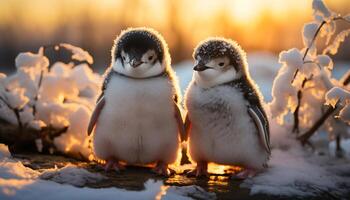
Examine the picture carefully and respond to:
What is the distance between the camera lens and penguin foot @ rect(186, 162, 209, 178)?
12.3 ft

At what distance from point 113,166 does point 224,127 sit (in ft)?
2.52

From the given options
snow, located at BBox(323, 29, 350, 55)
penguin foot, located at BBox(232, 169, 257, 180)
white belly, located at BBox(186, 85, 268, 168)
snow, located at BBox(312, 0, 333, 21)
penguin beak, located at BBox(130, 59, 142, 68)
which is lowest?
penguin foot, located at BBox(232, 169, 257, 180)

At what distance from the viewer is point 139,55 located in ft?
11.6

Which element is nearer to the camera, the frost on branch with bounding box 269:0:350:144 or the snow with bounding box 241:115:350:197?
the snow with bounding box 241:115:350:197

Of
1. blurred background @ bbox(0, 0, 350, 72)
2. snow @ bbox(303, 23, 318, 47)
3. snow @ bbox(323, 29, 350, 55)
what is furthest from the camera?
blurred background @ bbox(0, 0, 350, 72)

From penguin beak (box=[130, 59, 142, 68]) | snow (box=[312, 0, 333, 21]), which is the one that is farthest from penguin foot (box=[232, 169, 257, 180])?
snow (box=[312, 0, 333, 21])

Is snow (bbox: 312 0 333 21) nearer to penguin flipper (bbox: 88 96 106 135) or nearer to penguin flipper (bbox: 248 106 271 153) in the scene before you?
penguin flipper (bbox: 248 106 271 153)

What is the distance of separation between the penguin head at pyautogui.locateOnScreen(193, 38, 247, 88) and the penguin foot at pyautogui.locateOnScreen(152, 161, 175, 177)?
0.58m

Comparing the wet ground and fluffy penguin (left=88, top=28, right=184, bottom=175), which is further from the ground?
fluffy penguin (left=88, top=28, right=184, bottom=175)

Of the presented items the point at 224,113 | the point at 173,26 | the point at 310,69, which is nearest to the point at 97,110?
the point at 224,113

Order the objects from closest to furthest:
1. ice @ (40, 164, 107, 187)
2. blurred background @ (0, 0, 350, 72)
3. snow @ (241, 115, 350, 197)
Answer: ice @ (40, 164, 107, 187)
snow @ (241, 115, 350, 197)
blurred background @ (0, 0, 350, 72)

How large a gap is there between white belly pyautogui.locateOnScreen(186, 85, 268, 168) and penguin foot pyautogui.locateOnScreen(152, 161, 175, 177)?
249mm

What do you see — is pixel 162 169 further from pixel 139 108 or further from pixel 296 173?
pixel 296 173

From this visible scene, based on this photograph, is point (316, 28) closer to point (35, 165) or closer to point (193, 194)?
point (193, 194)
